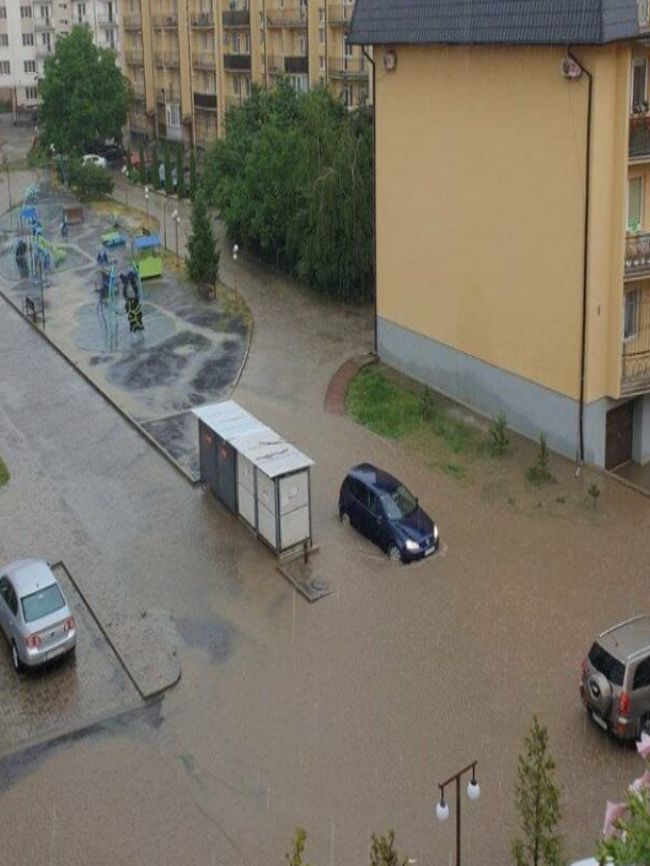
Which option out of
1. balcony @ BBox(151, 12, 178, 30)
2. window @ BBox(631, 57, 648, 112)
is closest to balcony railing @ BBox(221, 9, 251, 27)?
balcony @ BBox(151, 12, 178, 30)

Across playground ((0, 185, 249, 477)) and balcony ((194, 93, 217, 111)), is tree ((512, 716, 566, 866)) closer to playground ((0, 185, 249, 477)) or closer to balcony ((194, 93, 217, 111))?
playground ((0, 185, 249, 477))

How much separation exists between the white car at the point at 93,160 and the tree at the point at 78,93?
1.00 meters

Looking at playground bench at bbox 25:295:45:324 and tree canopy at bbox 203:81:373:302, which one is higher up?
tree canopy at bbox 203:81:373:302

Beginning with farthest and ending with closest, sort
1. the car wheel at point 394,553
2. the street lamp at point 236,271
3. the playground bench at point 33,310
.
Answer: the street lamp at point 236,271 → the playground bench at point 33,310 → the car wheel at point 394,553

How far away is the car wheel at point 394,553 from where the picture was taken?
1866 centimetres

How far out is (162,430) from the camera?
24.2 metres

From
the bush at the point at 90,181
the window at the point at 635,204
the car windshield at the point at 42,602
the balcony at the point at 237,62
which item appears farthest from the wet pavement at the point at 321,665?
the balcony at the point at 237,62

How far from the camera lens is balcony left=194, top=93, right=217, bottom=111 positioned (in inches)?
2169

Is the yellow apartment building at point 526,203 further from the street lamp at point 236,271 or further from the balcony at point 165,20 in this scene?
the balcony at point 165,20

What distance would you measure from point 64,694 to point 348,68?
3412 centimetres

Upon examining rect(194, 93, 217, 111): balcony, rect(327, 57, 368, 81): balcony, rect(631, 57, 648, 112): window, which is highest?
rect(327, 57, 368, 81): balcony

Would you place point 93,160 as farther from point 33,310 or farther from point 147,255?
point 33,310

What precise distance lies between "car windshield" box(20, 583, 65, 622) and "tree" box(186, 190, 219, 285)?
63.0 ft

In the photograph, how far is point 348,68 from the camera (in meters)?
44.4
